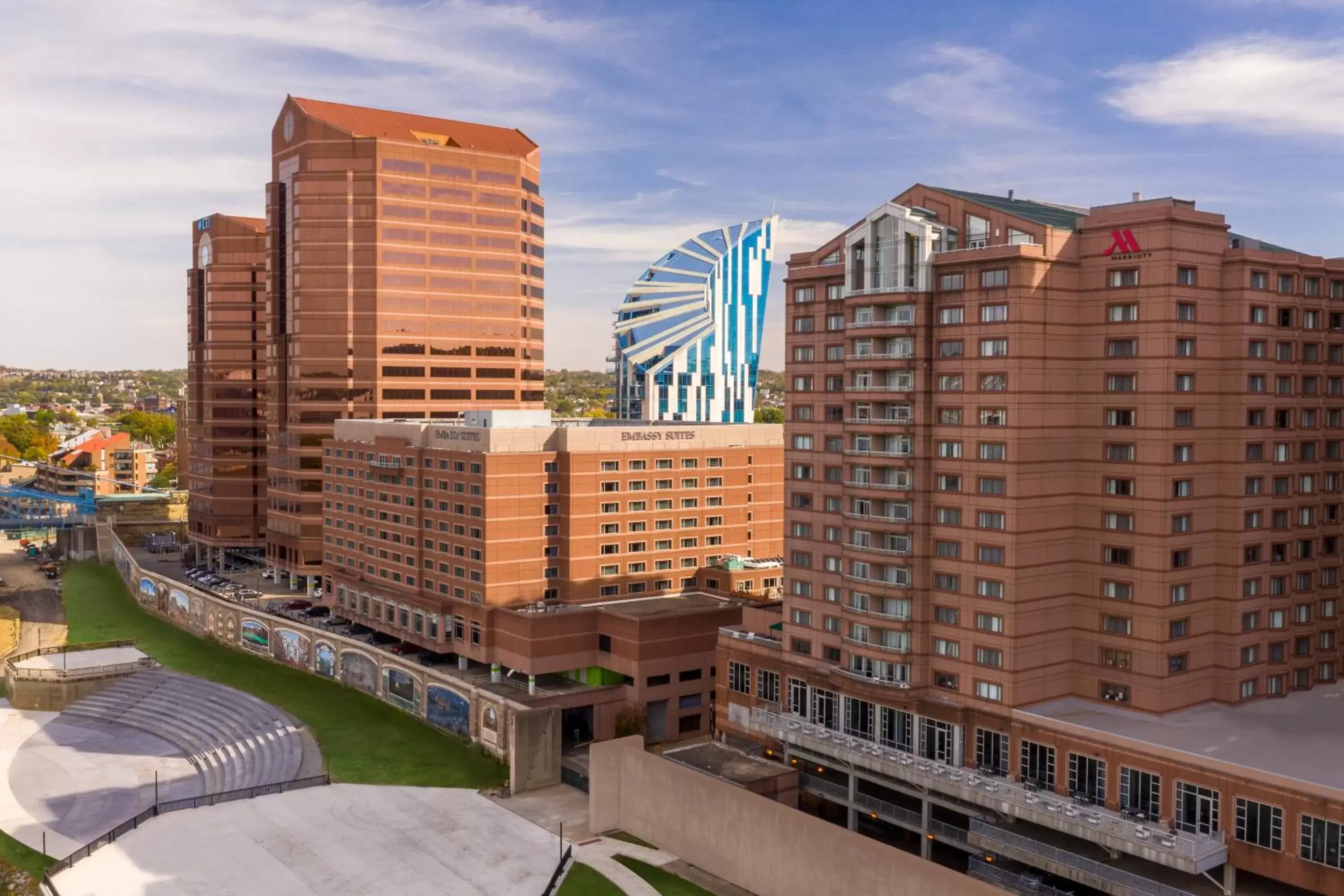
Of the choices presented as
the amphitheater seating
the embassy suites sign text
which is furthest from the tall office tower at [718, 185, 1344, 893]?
the amphitheater seating

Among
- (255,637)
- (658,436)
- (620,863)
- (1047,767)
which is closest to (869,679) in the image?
(1047,767)

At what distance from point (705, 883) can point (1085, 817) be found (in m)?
23.8

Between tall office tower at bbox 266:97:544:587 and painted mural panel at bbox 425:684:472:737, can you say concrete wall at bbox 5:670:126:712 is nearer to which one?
tall office tower at bbox 266:97:544:587

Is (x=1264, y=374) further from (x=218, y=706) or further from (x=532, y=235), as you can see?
(x=532, y=235)

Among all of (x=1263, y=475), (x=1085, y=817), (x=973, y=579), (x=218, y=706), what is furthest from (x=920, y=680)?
(x=218, y=706)

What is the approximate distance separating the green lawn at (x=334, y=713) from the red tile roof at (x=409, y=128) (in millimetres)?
68716

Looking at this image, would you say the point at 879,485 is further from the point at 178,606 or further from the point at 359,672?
the point at 178,606

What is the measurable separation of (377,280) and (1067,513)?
10275cm

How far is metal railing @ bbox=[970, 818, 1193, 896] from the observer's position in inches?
2365

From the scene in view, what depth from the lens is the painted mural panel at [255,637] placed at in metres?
130

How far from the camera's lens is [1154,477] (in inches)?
2768

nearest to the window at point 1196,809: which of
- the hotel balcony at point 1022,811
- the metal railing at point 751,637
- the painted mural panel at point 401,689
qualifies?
the hotel balcony at point 1022,811

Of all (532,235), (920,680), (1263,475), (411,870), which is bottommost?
(411,870)

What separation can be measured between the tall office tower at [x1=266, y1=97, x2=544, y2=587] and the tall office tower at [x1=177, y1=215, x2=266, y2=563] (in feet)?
55.0
